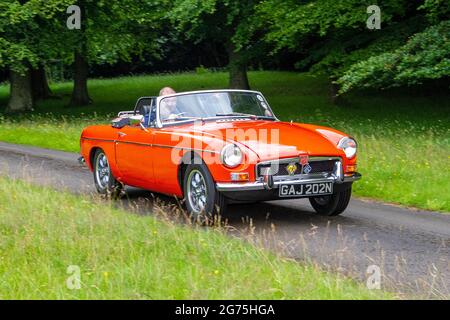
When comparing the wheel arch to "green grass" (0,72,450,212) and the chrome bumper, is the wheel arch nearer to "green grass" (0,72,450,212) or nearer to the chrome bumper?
the chrome bumper

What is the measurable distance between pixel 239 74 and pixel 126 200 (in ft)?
64.5

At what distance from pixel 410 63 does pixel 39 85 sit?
A: 25.5 metres

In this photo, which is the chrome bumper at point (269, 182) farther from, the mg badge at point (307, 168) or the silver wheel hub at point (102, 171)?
the silver wheel hub at point (102, 171)

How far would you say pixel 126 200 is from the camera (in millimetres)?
11039

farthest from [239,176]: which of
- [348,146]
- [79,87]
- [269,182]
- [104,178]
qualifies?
[79,87]

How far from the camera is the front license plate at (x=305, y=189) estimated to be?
8492 mm

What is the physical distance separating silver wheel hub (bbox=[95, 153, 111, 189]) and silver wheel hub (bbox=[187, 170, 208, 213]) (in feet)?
7.92

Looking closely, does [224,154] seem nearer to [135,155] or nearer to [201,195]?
[201,195]

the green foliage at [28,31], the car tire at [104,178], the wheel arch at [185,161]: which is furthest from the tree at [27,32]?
the wheel arch at [185,161]

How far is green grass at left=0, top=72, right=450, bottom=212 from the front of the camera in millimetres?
11554

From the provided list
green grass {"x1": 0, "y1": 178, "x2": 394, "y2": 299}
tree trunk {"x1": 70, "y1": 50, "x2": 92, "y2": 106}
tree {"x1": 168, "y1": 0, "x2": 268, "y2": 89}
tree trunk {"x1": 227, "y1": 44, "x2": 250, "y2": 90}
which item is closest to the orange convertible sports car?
green grass {"x1": 0, "y1": 178, "x2": 394, "y2": 299}

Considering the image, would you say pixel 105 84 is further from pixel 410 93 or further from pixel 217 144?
pixel 217 144

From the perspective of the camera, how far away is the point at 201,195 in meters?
8.90
